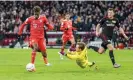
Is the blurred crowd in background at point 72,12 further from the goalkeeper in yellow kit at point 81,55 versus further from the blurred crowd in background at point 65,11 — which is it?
the goalkeeper in yellow kit at point 81,55

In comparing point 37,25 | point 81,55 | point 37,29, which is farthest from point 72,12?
point 81,55

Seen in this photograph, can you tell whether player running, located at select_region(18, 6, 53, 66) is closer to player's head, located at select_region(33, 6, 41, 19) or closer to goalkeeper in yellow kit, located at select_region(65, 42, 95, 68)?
player's head, located at select_region(33, 6, 41, 19)

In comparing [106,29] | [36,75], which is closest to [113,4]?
[106,29]

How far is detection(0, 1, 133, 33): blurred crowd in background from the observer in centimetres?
4297

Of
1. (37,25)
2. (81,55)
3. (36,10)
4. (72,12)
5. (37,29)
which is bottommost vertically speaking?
(72,12)

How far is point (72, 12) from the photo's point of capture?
46.5m

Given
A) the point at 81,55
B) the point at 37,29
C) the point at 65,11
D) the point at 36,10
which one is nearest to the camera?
the point at 81,55

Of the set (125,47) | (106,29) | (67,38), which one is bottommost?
(125,47)

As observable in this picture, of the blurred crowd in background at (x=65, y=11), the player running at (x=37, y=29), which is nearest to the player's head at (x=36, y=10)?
the player running at (x=37, y=29)

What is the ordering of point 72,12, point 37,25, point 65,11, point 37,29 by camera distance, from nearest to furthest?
point 37,25, point 37,29, point 72,12, point 65,11

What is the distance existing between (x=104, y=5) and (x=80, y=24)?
6.18m

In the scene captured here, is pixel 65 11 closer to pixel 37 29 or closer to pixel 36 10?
pixel 37 29

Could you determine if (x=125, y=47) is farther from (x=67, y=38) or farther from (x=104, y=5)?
(x=67, y=38)

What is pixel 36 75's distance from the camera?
16734 mm
